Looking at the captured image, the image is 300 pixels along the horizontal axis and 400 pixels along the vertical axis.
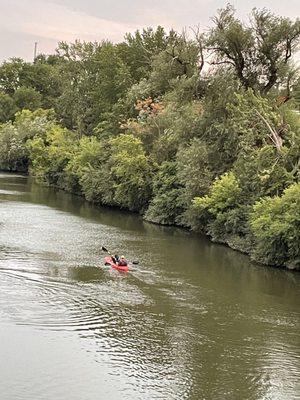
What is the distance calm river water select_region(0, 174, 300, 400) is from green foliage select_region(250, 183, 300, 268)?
1048mm

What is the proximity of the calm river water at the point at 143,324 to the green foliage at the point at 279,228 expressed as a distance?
105 cm

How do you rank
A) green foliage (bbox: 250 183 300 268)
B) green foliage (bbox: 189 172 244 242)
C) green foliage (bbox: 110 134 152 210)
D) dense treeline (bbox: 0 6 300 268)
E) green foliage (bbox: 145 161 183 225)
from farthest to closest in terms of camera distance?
green foliage (bbox: 110 134 152 210), green foliage (bbox: 145 161 183 225), green foliage (bbox: 189 172 244 242), dense treeline (bbox: 0 6 300 268), green foliage (bbox: 250 183 300 268)

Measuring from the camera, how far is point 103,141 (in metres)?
60.5

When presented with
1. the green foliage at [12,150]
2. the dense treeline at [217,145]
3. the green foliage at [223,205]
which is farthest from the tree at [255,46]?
the green foliage at [12,150]

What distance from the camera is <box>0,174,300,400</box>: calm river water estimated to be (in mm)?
15258

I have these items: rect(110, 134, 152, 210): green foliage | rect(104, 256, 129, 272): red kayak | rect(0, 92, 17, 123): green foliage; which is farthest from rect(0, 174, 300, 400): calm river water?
rect(0, 92, 17, 123): green foliage

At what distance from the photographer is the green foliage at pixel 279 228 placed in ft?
92.3

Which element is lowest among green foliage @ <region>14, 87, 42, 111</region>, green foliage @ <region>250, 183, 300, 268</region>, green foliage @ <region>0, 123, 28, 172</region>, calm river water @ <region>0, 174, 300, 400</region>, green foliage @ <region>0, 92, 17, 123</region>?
calm river water @ <region>0, 174, 300, 400</region>

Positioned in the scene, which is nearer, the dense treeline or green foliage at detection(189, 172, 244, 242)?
the dense treeline

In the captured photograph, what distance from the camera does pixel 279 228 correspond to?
1110 inches

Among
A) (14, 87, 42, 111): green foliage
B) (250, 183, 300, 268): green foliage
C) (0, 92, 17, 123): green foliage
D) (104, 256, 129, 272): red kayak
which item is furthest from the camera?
(14, 87, 42, 111): green foliage

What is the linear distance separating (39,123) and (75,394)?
77058 millimetres

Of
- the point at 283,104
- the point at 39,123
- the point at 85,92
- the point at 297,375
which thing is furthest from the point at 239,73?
the point at 39,123

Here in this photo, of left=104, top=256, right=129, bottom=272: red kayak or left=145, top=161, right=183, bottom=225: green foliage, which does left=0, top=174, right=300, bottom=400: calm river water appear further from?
left=145, top=161, right=183, bottom=225: green foliage
